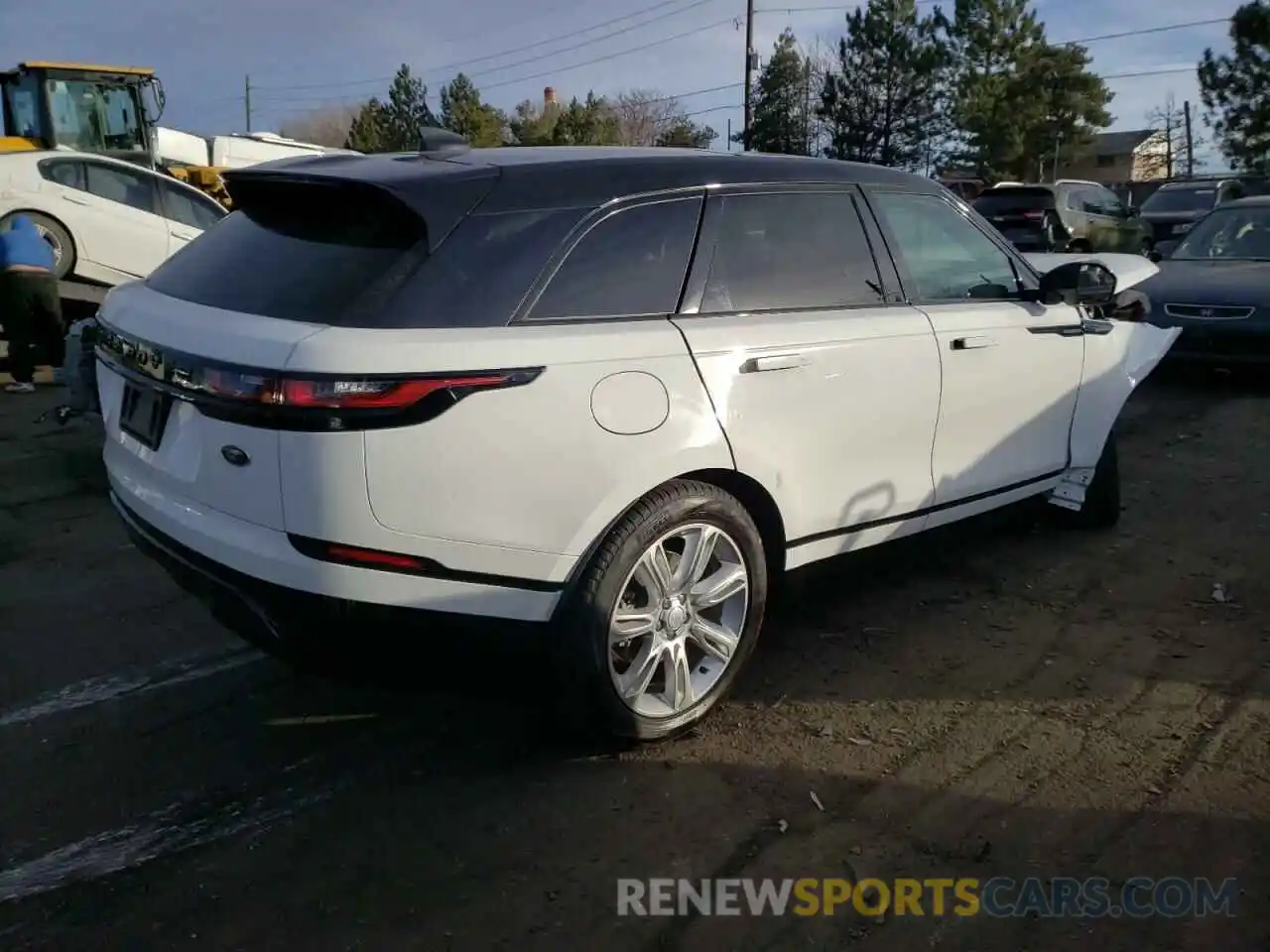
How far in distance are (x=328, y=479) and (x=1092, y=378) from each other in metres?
3.61

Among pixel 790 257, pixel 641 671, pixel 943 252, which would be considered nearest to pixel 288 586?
pixel 641 671

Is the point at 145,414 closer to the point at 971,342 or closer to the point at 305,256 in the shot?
the point at 305,256

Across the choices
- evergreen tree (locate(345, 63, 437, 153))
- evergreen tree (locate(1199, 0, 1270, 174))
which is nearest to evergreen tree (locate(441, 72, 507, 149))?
evergreen tree (locate(345, 63, 437, 153))

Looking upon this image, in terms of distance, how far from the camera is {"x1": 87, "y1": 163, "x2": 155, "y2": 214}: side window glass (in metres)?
11.8

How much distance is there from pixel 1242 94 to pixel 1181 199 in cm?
2012

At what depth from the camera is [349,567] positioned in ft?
9.48

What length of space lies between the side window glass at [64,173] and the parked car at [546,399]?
8927 mm

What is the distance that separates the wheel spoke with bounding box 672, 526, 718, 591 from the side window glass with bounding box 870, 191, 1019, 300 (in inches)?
55.8

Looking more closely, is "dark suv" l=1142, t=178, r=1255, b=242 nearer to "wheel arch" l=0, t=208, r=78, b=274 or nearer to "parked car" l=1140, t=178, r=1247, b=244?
"parked car" l=1140, t=178, r=1247, b=244

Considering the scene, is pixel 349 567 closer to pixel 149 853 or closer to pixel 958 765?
pixel 149 853

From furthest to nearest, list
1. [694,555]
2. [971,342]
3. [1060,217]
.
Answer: [1060,217] → [971,342] → [694,555]

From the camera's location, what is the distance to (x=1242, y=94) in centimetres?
3997

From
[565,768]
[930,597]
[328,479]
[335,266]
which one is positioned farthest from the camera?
[930,597]

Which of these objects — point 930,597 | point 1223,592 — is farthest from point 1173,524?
point 930,597
